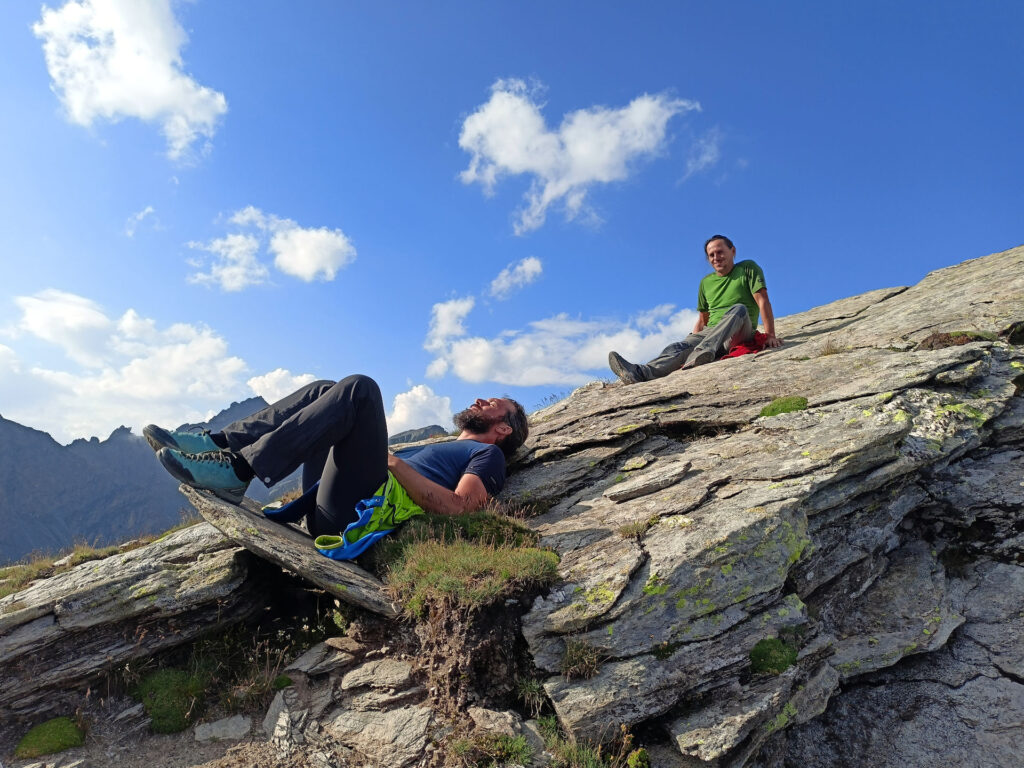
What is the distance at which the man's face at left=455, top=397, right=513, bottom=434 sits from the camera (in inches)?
388

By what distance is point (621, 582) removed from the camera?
5.91 meters

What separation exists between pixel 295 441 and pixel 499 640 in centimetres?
331

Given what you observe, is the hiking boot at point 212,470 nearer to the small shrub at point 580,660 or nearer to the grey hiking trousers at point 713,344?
the small shrub at point 580,660

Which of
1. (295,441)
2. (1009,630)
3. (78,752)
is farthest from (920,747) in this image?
(78,752)

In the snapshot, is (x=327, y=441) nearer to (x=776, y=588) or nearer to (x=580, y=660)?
(x=580, y=660)

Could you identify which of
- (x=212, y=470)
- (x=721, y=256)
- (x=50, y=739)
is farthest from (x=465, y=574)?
(x=721, y=256)

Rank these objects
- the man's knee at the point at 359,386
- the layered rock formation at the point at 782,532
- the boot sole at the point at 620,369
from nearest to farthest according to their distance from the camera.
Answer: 1. the layered rock formation at the point at 782,532
2. the man's knee at the point at 359,386
3. the boot sole at the point at 620,369

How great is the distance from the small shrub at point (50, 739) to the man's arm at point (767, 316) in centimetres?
1490

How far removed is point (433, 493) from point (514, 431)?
2.67 m

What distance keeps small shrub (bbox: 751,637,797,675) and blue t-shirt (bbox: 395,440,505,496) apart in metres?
4.25

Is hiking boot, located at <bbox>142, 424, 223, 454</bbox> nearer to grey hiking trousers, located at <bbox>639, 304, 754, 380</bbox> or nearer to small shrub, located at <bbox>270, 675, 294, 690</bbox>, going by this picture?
small shrub, located at <bbox>270, 675, 294, 690</bbox>

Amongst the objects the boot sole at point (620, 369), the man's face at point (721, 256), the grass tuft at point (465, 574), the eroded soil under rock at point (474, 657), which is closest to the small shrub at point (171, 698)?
the grass tuft at point (465, 574)

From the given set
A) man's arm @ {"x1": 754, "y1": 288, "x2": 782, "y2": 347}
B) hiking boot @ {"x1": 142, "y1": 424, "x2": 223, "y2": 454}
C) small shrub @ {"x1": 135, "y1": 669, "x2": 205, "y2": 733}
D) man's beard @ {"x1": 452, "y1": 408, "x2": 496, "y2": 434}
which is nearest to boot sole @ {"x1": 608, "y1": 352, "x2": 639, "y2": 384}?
man's arm @ {"x1": 754, "y1": 288, "x2": 782, "y2": 347}

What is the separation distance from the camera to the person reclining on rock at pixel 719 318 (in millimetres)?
13781
